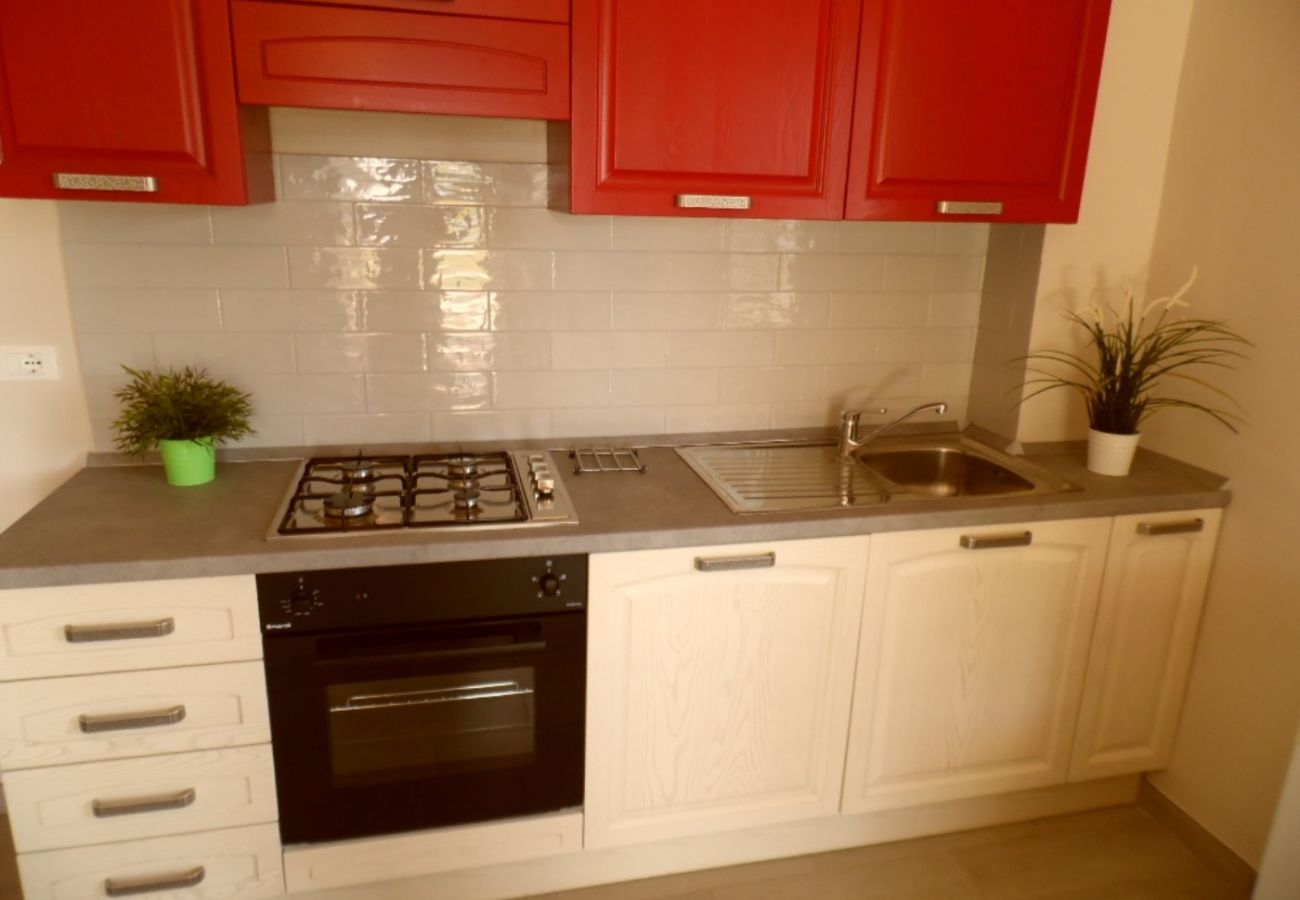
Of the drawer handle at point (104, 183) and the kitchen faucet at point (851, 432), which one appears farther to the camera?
the kitchen faucet at point (851, 432)

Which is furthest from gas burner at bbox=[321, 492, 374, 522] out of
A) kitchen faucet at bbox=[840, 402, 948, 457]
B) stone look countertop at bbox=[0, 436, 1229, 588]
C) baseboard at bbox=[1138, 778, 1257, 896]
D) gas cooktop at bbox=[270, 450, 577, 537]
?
baseboard at bbox=[1138, 778, 1257, 896]

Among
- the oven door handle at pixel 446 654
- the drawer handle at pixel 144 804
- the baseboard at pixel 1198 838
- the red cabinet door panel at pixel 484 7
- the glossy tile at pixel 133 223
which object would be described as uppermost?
the red cabinet door panel at pixel 484 7

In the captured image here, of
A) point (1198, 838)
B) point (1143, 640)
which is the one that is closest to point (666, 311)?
point (1143, 640)

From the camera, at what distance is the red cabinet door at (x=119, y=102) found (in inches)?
61.7

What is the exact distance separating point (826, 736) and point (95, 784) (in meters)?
1.49

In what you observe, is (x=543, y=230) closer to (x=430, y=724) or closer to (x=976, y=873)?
(x=430, y=724)

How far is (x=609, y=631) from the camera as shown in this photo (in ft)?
6.01

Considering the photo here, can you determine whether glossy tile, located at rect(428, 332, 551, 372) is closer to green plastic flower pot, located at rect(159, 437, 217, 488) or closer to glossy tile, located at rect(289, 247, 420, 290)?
glossy tile, located at rect(289, 247, 420, 290)

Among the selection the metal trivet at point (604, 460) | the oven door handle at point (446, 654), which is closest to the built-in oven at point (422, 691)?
the oven door handle at point (446, 654)

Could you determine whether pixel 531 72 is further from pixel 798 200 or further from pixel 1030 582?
pixel 1030 582

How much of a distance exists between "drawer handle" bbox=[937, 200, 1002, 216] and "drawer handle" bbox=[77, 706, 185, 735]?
188cm

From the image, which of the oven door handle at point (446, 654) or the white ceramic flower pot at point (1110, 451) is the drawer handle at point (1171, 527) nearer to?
the white ceramic flower pot at point (1110, 451)

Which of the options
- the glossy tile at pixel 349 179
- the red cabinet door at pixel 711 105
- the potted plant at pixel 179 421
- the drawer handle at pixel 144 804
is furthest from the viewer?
the glossy tile at pixel 349 179

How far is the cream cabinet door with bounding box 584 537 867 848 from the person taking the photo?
1.84 metres
